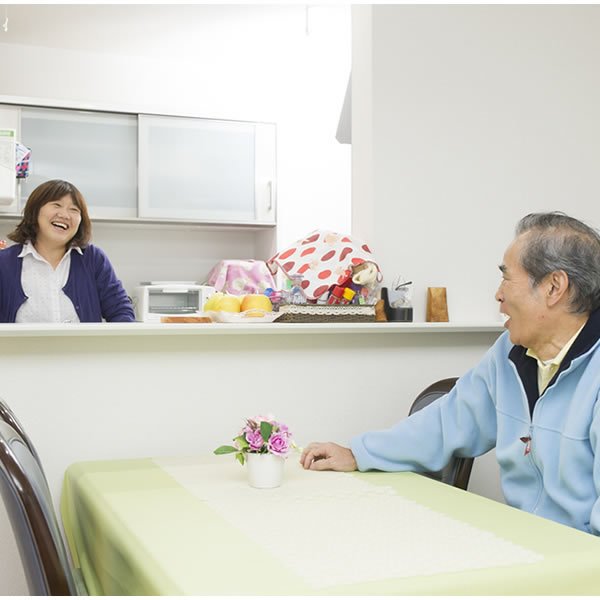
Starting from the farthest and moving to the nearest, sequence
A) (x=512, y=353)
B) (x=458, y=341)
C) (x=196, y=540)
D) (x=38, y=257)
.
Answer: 1. (x=38, y=257)
2. (x=458, y=341)
3. (x=512, y=353)
4. (x=196, y=540)

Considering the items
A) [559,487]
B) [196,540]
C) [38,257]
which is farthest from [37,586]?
[38,257]

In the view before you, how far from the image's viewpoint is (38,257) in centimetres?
303

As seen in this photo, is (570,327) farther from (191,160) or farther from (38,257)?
(191,160)

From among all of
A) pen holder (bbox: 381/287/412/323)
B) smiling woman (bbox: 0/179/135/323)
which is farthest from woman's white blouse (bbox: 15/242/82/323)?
pen holder (bbox: 381/287/412/323)

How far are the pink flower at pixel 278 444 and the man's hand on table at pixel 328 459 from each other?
205 millimetres

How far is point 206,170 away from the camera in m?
5.08

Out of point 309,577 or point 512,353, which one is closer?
point 309,577

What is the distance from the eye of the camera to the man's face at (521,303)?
66.7 inches

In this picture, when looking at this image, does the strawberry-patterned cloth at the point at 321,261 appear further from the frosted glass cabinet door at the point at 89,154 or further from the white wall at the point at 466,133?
the frosted glass cabinet door at the point at 89,154

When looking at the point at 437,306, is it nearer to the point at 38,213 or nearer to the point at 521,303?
the point at 521,303

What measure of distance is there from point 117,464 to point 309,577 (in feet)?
3.15

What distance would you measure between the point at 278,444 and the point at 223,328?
2.01ft

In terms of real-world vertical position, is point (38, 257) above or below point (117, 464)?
above

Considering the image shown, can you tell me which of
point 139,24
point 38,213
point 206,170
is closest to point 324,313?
point 38,213
